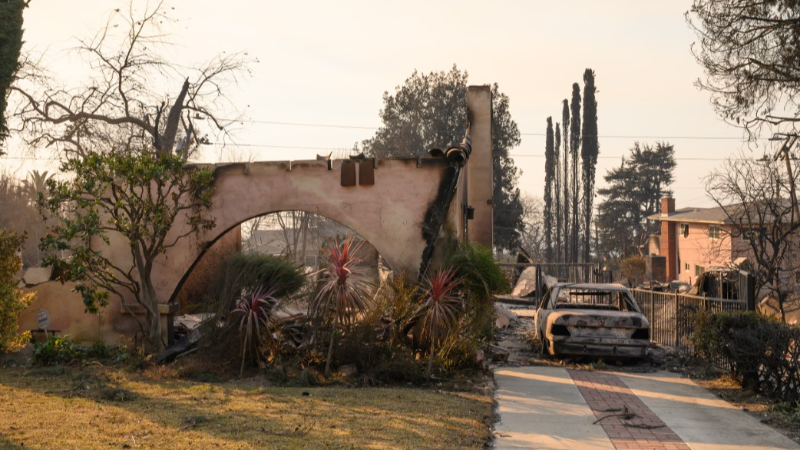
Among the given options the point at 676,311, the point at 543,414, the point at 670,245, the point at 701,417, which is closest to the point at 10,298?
the point at 543,414

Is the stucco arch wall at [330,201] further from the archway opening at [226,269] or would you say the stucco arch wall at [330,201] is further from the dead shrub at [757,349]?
the dead shrub at [757,349]

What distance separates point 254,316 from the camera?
11.4 meters

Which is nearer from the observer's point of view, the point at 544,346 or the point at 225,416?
the point at 225,416

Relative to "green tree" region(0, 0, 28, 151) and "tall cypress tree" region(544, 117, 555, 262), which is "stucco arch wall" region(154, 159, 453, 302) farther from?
"tall cypress tree" region(544, 117, 555, 262)

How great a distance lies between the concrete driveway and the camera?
7738 mm

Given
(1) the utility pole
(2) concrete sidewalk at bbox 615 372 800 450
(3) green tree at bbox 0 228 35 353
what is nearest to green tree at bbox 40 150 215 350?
(3) green tree at bbox 0 228 35 353

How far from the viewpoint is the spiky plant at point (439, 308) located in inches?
436

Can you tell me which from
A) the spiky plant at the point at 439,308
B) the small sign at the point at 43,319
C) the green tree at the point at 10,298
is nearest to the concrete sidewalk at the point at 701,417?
the spiky plant at the point at 439,308

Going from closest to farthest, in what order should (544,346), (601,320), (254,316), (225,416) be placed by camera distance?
(225,416), (254,316), (601,320), (544,346)

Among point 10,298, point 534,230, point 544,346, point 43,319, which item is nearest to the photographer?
point 10,298

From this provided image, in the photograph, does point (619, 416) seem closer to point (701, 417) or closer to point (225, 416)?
point (701, 417)

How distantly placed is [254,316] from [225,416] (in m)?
3.09

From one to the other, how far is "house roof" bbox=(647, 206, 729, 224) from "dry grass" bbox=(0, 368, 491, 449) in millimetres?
35525

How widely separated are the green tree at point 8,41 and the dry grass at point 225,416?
180 inches
